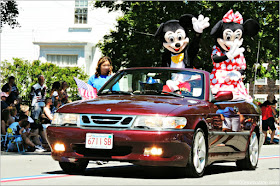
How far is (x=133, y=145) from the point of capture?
8.16 meters

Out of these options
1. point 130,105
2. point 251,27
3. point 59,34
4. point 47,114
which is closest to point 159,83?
point 130,105

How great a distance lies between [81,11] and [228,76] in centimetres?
1945

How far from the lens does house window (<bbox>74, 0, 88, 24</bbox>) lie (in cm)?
3433

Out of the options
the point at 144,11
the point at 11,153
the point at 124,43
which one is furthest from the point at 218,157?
the point at 124,43

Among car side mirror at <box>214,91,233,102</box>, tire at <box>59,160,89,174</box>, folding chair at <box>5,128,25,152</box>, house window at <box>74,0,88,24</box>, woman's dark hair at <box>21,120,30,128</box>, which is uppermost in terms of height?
house window at <box>74,0,88,24</box>

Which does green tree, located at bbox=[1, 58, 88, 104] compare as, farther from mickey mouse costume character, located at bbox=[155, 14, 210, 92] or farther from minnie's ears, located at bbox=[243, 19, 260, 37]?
minnie's ears, located at bbox=[243, 19, 260, 37]

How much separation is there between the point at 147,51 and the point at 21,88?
18.8 feet

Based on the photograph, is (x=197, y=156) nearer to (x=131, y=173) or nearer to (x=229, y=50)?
(x=131, y=173)

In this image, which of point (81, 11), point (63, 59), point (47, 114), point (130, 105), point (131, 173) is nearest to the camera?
point (130, 105)

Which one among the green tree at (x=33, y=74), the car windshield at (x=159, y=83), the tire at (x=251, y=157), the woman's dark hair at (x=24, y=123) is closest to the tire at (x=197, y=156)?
the car windshield at (x=159, y=83)

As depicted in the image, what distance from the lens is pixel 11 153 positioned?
1427 cm

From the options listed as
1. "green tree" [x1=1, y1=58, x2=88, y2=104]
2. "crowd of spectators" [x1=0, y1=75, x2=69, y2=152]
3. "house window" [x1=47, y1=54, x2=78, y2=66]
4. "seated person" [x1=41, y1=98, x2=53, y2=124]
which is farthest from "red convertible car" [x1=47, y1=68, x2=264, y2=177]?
"house window" [x1=47, y1=54, x2=78, y2=66]

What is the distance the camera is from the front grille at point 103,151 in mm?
8242

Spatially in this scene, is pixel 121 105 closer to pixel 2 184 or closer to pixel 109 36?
pixel 2 184
